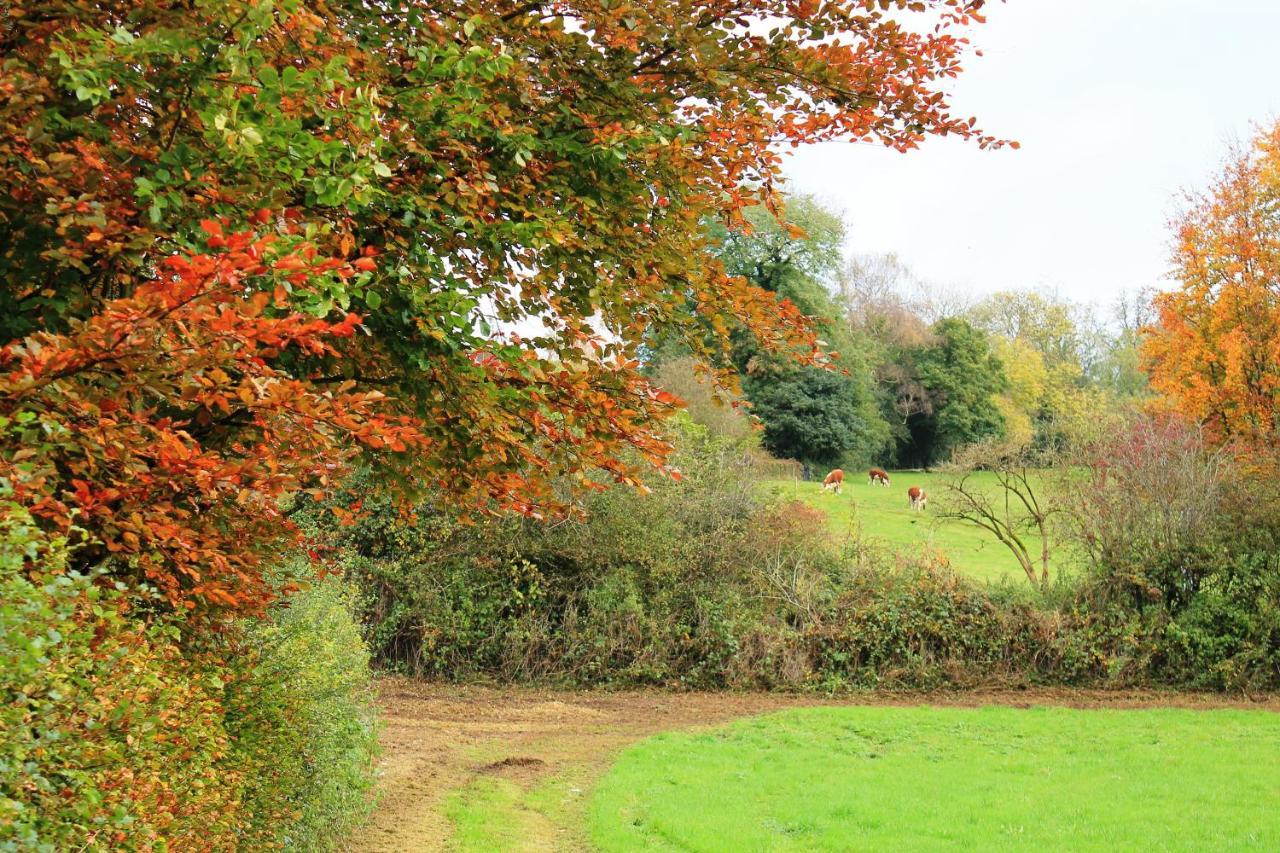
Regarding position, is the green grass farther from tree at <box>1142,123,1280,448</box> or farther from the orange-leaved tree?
tree at <box>1142,123,1280,448</box>

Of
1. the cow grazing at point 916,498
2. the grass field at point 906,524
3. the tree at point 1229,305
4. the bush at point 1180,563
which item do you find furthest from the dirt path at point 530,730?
the cow grazing at point 916,498

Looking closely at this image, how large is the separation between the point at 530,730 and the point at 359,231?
9.67 m

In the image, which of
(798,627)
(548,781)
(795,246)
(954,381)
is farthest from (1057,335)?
(548,781)

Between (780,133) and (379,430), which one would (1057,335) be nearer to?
(780,133)

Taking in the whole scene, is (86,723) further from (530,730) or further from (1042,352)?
(1042,352)

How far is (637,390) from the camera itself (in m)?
5.69

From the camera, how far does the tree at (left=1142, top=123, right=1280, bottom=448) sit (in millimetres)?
22219

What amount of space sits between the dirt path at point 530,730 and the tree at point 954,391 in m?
33.2

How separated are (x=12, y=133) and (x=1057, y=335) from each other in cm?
6231

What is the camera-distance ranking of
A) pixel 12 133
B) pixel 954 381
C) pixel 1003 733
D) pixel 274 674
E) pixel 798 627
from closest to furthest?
1. pixel 12 133
2. pixel 274 674
3. pixel 1003 733
4. pixel 798 627
5. pixel 954 381

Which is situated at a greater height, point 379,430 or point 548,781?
point 379,430

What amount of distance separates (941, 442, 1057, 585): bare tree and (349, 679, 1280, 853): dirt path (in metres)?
3.09

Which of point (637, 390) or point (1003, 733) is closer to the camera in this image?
point (637, 390)

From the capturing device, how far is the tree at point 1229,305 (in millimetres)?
22219
